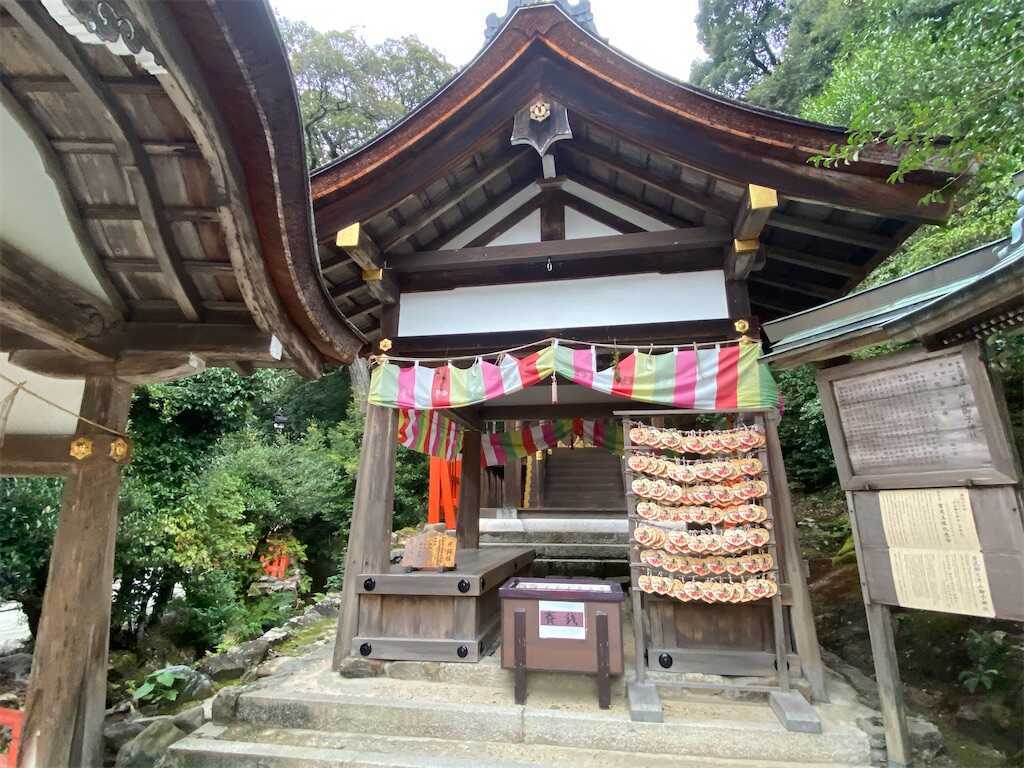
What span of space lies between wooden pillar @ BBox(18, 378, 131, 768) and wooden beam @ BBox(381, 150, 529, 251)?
10.3ft

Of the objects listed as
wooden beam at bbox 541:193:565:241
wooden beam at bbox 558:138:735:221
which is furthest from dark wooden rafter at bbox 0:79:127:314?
wooden beam at bbox 558:138:735:221

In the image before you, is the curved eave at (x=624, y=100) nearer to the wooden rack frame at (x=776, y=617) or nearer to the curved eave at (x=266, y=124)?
the wooden rack frame at (x=776, y=617)

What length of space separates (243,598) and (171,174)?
9.77 m

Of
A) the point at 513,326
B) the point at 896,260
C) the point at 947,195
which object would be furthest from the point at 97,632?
the point at 896,260

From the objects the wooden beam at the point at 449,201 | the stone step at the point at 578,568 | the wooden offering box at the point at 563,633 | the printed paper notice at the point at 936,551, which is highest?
the wooden beam at the point at 449,201

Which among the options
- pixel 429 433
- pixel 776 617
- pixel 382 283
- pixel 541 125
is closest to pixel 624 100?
pixel 541 125

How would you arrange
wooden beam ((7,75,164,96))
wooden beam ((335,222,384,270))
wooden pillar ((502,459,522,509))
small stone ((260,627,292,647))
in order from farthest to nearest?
wooden pillar ((502,459,522,509)) < small stone ((260,627,292,647)) < wooden beam ((335,222,384,270)) < wooden beam ((7,75,164,96))

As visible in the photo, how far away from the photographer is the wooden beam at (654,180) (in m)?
5.30

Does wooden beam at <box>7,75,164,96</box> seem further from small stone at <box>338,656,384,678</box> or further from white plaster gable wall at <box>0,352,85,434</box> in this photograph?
small stone at <box>338,656,384,678</box>

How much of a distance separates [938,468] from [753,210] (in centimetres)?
265

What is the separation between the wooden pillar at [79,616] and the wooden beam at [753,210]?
5305 mm

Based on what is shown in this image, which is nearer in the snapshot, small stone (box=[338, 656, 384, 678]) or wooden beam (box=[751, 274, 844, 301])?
small stone (box=[338, 656, 384, 678])

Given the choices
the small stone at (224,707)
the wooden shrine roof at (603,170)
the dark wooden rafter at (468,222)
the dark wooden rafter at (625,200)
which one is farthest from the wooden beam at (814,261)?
the small stone at (224,707)

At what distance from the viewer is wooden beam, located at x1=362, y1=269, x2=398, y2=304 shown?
18.7ft
